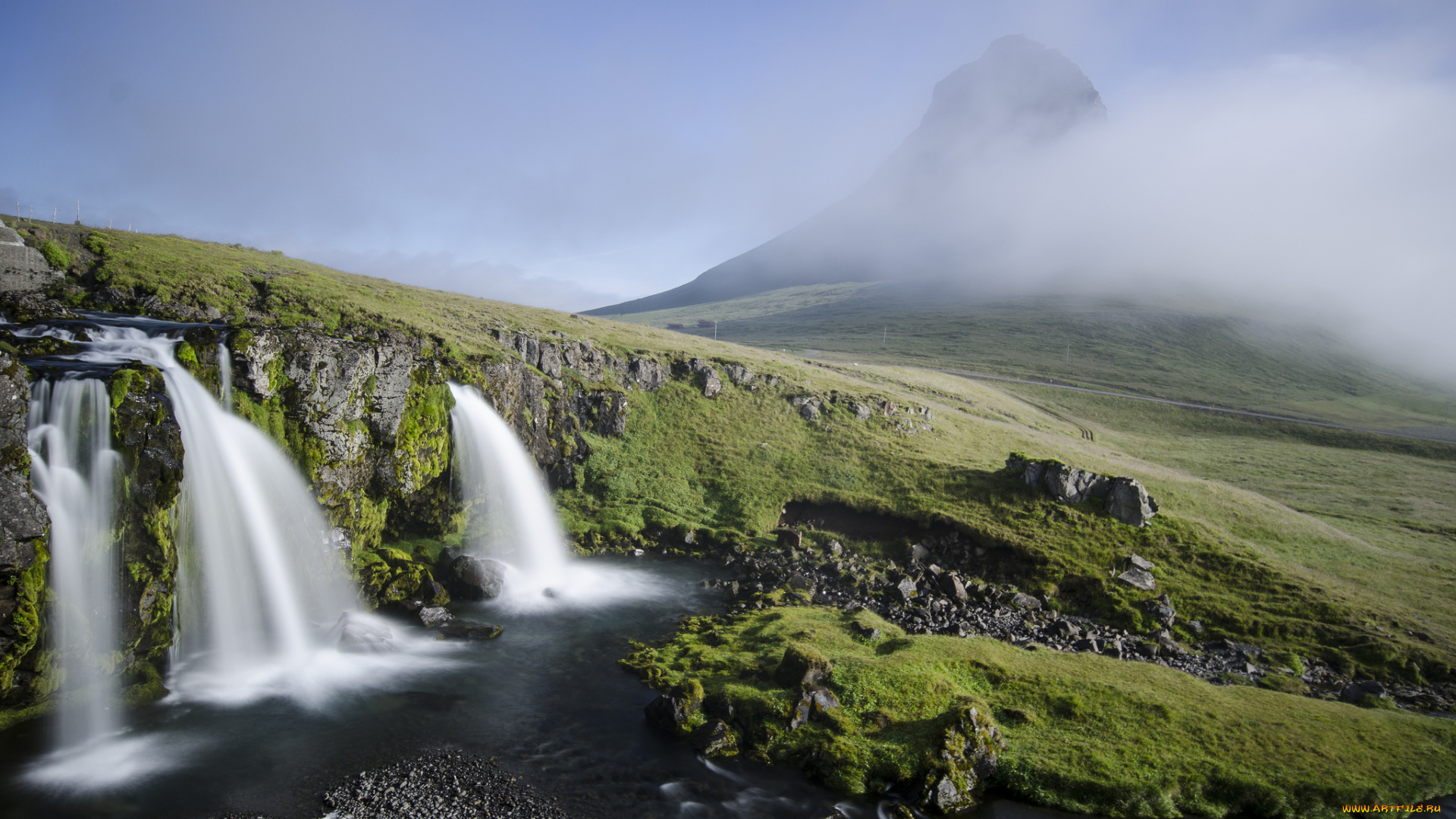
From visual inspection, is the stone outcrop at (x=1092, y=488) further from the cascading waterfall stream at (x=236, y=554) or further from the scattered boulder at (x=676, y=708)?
the cascading waterfall stream at (x=236, y=554)

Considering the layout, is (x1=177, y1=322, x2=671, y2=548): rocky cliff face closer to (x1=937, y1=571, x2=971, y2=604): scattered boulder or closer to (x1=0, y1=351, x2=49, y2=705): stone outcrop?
(x1=0, y1=351, x2=49, y2=705): stone outcrop

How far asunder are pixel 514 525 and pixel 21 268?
28.6 m

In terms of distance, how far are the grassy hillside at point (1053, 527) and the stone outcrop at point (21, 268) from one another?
1057mm

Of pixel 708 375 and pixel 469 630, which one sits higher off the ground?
pixel 708 375

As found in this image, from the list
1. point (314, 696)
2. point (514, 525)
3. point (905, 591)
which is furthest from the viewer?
point (514, 525)

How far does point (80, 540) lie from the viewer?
18.5m

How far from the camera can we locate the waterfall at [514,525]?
31.7m

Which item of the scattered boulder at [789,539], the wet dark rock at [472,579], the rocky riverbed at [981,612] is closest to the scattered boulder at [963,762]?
the rocky riverbed at [981,612]

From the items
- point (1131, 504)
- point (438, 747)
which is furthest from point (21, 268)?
point (1131, 504)

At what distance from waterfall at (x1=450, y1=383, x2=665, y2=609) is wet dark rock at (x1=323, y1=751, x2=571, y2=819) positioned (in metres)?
13.3

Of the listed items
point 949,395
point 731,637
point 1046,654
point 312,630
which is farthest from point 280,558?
point 949,395

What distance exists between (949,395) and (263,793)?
77.4 meters

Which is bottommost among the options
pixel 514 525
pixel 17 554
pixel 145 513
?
pixel 514 525

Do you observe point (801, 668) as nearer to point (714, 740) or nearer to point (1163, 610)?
point (714, 740)
